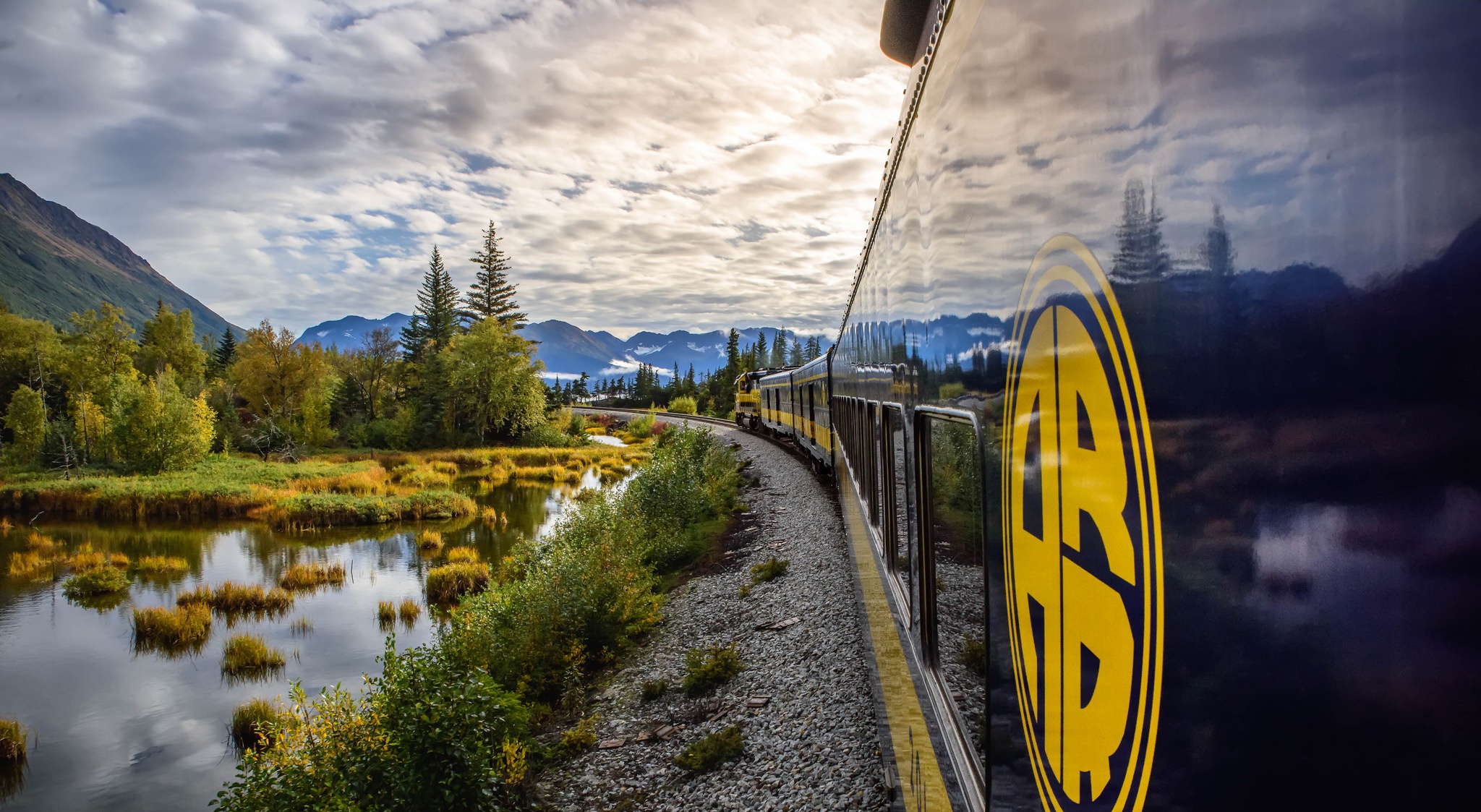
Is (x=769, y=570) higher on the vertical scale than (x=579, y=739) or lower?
higher

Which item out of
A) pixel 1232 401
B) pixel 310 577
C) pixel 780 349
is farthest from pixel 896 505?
pixel 780 349

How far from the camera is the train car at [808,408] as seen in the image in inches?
643

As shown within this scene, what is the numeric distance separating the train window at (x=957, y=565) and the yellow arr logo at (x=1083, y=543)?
46 centimetres

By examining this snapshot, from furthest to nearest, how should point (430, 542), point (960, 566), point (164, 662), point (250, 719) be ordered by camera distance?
point (430, 542) < point (164, 662) < point (250, 719) < point (960, 566)

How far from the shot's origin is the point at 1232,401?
80 centimetres

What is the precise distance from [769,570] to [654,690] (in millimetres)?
3564

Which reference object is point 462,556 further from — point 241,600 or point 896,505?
point 896,505

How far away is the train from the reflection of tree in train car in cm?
17

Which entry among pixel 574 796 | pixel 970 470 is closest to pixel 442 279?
pixel 574 796

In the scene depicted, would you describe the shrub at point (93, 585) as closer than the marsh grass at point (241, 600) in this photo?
No

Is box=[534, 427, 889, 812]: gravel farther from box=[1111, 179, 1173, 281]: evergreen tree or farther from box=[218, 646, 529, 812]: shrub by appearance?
box=[1111, 179, 1173, 281]: evergreen tree

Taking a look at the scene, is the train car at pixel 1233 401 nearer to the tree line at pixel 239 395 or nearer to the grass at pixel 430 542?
the grass at pixel 430 542

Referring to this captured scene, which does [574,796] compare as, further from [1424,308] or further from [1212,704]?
[1424,308]

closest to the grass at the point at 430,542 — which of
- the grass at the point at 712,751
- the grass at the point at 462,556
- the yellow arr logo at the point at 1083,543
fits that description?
the grass at the point at 462,556
